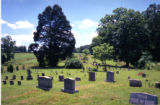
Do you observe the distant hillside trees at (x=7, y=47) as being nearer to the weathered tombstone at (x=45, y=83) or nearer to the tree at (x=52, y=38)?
the tree at (x=52, y=38)

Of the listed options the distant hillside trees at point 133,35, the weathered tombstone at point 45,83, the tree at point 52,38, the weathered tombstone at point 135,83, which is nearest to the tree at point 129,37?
the distant hillside trees at point 133,35

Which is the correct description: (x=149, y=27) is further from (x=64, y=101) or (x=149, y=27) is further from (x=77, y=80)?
(x=64, y=101)

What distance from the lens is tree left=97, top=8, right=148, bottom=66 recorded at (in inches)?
1524

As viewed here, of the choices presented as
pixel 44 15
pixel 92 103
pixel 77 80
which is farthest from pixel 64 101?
pixel 44 15

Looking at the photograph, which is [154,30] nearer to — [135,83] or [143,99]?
[135,83]

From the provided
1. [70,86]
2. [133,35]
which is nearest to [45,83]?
[70,86]

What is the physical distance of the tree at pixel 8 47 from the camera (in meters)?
64.0

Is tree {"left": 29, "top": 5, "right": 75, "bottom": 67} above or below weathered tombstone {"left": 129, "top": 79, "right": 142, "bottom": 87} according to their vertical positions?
above

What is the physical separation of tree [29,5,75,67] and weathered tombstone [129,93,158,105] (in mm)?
33004

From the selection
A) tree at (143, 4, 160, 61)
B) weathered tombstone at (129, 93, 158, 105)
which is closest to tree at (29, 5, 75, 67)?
tree at (143, 4, 160, 61)

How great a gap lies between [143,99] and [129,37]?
32.8 m

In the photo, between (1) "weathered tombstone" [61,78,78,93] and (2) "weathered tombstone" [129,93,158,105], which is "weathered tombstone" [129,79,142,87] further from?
(1) "weathered tombstone" [61,78,78,93]

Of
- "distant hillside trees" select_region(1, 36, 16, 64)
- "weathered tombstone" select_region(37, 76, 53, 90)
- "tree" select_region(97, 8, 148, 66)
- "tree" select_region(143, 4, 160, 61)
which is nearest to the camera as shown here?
"weathered tombstone" select_region(37, 76, 53, 90)

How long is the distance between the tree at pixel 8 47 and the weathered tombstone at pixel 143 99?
65.2m
